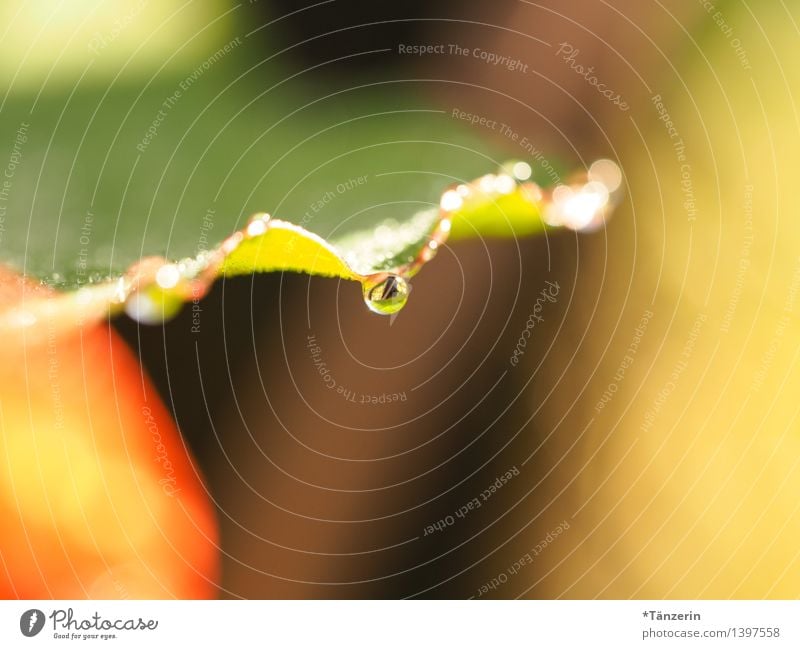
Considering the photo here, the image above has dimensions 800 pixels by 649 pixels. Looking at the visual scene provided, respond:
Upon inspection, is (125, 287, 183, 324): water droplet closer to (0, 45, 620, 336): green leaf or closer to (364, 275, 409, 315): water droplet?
(0, 45, 620, 336): green leaf

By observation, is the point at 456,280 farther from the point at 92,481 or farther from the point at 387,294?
the point at 92,481

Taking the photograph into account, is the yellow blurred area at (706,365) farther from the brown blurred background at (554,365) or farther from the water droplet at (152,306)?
the water droplet at (152,306)

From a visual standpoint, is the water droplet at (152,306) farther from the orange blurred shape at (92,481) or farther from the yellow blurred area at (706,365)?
the yellow blurred area at (706,365)

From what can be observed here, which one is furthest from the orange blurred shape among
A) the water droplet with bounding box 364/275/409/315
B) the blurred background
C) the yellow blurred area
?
the yellow blurred area

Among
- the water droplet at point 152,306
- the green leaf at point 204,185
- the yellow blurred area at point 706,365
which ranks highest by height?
the green leaf at point 204,185

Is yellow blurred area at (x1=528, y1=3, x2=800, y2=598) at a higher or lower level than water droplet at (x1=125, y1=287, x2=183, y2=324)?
lower

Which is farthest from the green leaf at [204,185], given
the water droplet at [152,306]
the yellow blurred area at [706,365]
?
the yellow blurred area at [706,365]

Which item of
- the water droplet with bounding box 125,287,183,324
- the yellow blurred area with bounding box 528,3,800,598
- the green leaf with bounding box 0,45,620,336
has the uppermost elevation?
the green leaf with bounding box 0,45,620,336

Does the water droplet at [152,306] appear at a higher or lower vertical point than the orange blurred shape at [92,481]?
higher

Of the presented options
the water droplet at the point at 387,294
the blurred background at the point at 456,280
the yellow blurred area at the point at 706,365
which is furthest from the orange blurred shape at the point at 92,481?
the yellow blurred area at the point at 706,365
